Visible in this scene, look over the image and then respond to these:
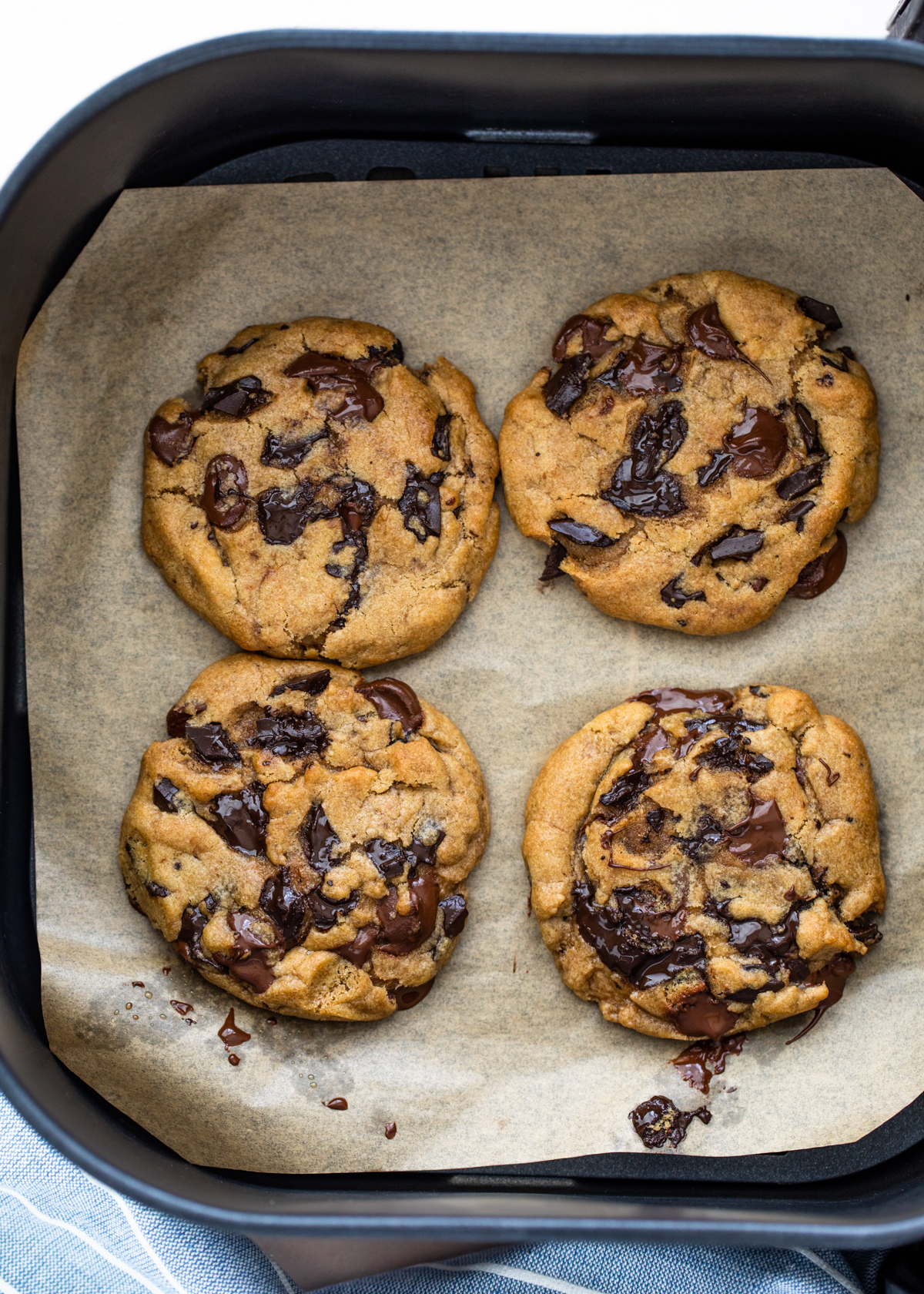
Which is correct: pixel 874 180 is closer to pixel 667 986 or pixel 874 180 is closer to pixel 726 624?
pixel 726 624

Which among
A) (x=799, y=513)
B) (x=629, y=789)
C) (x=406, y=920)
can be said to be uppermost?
(x=799, y=513)

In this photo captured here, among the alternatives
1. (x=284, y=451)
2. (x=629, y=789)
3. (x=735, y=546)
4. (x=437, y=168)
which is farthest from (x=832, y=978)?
(x=437, y=168)

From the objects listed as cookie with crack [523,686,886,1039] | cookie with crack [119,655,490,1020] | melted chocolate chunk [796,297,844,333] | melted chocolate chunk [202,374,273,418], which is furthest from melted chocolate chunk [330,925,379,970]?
melted chocolate chunk [796,297,844,333]

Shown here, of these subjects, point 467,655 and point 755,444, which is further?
point 467,655

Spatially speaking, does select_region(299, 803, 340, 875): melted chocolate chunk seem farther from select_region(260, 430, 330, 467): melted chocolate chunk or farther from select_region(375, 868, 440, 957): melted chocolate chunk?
select_region(260, 430, 330, 467): melted chocolate chunk

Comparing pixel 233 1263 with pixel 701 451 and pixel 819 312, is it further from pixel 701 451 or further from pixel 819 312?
pixel 819 312

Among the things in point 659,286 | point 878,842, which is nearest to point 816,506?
point 659,286
